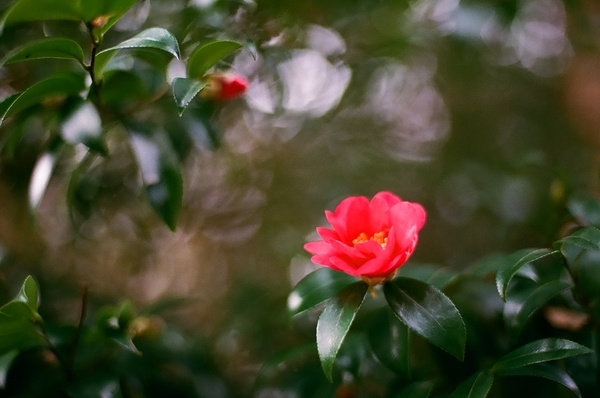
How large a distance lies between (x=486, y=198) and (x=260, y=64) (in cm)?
82

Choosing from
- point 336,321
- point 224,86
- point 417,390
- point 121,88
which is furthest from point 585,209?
point 121,88

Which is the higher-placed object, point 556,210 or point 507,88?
point 556,210

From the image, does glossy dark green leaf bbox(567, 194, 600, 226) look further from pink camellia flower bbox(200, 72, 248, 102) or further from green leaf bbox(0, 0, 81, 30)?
green leaf bbox(0, 0, 81, 30)

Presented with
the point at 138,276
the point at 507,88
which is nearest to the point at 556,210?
the point at 507,88

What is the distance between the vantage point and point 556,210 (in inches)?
37.9

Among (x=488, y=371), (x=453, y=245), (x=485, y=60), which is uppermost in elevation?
(x=488, y=371)

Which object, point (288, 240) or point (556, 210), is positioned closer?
point (556, 210)

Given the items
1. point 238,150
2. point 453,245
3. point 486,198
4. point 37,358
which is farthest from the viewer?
point 453,245

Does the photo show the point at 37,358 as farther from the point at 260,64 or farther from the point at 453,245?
the point at 453,245

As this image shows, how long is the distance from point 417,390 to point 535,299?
22 cm

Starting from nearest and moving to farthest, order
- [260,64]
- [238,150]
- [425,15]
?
1. [260,64]
2. [425,15]
3. [238,150]

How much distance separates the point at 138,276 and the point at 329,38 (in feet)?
3.42

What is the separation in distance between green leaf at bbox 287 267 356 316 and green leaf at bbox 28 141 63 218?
1.56 ft

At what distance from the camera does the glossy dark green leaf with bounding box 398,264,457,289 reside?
745 millimetres
